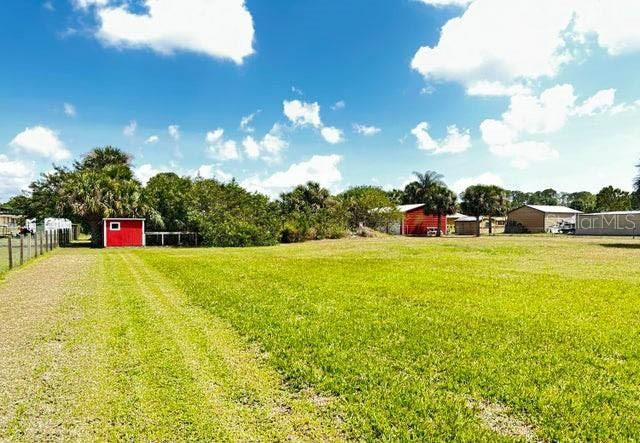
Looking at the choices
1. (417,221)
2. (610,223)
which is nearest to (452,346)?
(417,221)

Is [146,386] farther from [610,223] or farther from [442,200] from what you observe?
[610,223]

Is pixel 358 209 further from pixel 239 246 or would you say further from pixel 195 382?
pixel 195 382

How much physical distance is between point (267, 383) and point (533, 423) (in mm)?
2552

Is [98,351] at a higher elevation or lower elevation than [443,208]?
lower

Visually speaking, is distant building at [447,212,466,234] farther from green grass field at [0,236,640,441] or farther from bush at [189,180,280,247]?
green grass field at [0,236,640,441]

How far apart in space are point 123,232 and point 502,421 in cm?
3049

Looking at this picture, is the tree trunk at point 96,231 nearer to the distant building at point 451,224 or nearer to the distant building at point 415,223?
the distant building at point 415,223

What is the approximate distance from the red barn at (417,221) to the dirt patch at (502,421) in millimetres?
46874

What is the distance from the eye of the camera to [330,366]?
4.94 m

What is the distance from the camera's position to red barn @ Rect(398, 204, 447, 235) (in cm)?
5094

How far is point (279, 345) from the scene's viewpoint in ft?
19.0

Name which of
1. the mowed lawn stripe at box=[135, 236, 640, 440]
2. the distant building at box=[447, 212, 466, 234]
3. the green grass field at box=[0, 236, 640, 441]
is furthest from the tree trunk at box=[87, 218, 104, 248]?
the distant building at box=[447, 212, 466, 234]

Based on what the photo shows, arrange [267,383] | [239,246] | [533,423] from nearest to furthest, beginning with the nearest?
1. [533,423]
2. [267,383]
3. [239,246]

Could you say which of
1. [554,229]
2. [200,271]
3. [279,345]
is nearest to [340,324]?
[279,345]
